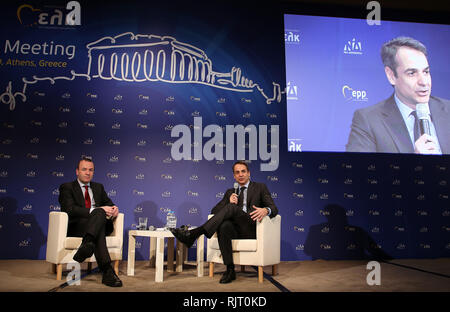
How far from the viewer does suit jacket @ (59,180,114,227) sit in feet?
11.9

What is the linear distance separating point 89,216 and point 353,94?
4.03 metres

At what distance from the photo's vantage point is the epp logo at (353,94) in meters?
5.42

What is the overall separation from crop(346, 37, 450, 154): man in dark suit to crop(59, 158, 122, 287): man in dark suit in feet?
11.5

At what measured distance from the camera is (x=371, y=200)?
5.36m

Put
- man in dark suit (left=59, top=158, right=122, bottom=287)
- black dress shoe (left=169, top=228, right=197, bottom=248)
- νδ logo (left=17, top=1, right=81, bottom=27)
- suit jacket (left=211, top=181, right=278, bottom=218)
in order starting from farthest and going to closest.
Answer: νδ logo (left=17, top=1, right=81, bottom=27), suit jacket (left=211, top=181, right=278, bottom=218), black dress shoe (left=169, top=228, right=197, bottom=248), man in dark suit (left=59, top=158, right=122, bottom=287)

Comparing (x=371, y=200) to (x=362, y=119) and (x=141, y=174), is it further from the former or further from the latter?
(x=141, y=174)

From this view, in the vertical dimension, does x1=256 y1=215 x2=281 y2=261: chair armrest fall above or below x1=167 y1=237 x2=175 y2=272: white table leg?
above

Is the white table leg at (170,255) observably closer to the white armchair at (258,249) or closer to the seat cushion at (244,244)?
the white armchair at (258,249)

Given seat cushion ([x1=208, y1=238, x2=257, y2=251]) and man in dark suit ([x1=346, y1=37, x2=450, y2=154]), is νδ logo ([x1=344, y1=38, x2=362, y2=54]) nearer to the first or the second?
man in dark suit ([x1=346, y1=37, x2=450, y2=154])

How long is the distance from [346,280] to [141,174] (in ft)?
9.65

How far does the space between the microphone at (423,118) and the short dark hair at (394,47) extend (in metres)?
0.63

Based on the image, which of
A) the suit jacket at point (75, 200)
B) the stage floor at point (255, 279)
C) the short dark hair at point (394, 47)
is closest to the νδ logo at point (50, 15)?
the suit jacket at point (75, 200)

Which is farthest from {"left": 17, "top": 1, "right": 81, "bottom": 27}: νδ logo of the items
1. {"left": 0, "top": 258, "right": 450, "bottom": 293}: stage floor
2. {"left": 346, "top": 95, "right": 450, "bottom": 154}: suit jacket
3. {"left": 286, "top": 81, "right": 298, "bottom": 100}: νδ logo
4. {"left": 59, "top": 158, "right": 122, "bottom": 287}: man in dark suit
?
{"left": 346, "top": 95, "right": 450, "bottom": 154}: suit jacket
